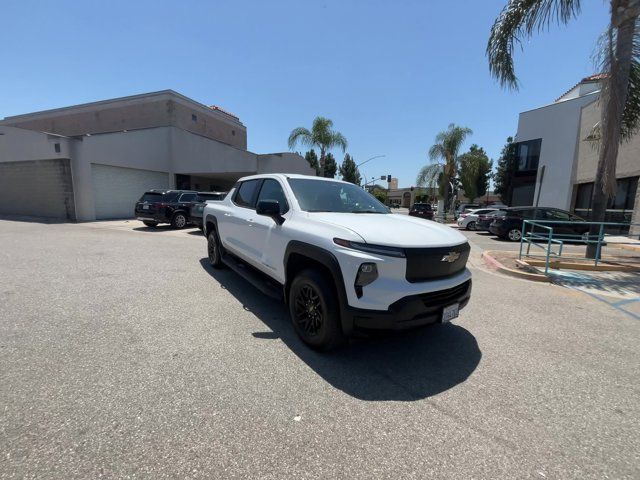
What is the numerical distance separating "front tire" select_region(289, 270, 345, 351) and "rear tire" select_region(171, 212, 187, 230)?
11948mm

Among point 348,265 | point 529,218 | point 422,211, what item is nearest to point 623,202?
point 529,218

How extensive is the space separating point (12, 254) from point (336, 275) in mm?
8721

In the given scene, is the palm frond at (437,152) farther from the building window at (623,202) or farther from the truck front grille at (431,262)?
the truck front grille at (431,262)

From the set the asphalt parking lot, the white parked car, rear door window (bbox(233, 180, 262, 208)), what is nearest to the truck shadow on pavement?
the asphalt parking lot

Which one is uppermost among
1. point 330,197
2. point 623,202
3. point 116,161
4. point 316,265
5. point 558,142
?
point 558,142

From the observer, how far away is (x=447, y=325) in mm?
3957

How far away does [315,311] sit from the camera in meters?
3.12

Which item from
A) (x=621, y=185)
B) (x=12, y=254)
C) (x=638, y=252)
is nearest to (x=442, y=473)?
(x=12, y=254)

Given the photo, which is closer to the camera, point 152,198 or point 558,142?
point 152,198

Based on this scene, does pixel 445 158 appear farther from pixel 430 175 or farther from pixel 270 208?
pixel 270 208

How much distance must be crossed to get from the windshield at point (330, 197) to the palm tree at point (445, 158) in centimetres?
2754

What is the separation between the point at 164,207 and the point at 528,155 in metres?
25.9

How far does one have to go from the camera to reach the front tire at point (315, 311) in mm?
2891

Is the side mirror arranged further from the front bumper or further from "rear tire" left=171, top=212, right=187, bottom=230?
"rear tire" left=171, top=212, right=187, bottom=230
